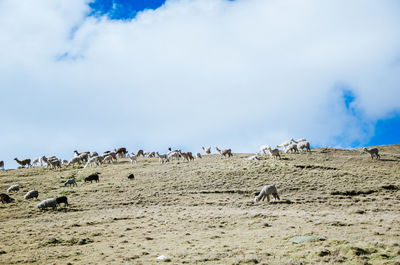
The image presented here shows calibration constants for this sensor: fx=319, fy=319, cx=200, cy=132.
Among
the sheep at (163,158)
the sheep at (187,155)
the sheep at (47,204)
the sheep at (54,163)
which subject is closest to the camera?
the sheep at (47,204)

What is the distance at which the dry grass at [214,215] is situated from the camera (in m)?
16.0

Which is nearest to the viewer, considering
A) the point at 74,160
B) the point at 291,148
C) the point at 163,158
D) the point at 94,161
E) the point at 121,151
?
the point at 291,148

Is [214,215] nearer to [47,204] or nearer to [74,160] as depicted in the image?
[47,204]

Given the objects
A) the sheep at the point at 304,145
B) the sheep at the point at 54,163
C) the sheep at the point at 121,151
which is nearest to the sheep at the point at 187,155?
the sheep at the point at 121,151

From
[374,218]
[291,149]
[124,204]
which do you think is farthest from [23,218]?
[291,149]

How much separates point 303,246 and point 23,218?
2309 cm

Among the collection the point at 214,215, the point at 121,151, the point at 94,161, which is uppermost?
the point at 121,151

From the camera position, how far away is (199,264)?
14539 mm

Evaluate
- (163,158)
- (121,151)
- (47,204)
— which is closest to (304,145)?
(163,158)

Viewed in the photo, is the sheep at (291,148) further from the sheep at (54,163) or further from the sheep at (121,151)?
the sheep at (54,163)

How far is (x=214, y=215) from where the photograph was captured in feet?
84.5

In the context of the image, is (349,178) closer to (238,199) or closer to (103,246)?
(238,199)

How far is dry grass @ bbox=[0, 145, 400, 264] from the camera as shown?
16000 mm

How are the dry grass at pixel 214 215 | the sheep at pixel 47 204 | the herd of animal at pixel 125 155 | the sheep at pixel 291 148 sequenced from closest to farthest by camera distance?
the dry grass at pixel 214 215 → the sheep at pixel 47 204 → the herd of animal at pixel 125 155 → the sheep at pixel 291 148
